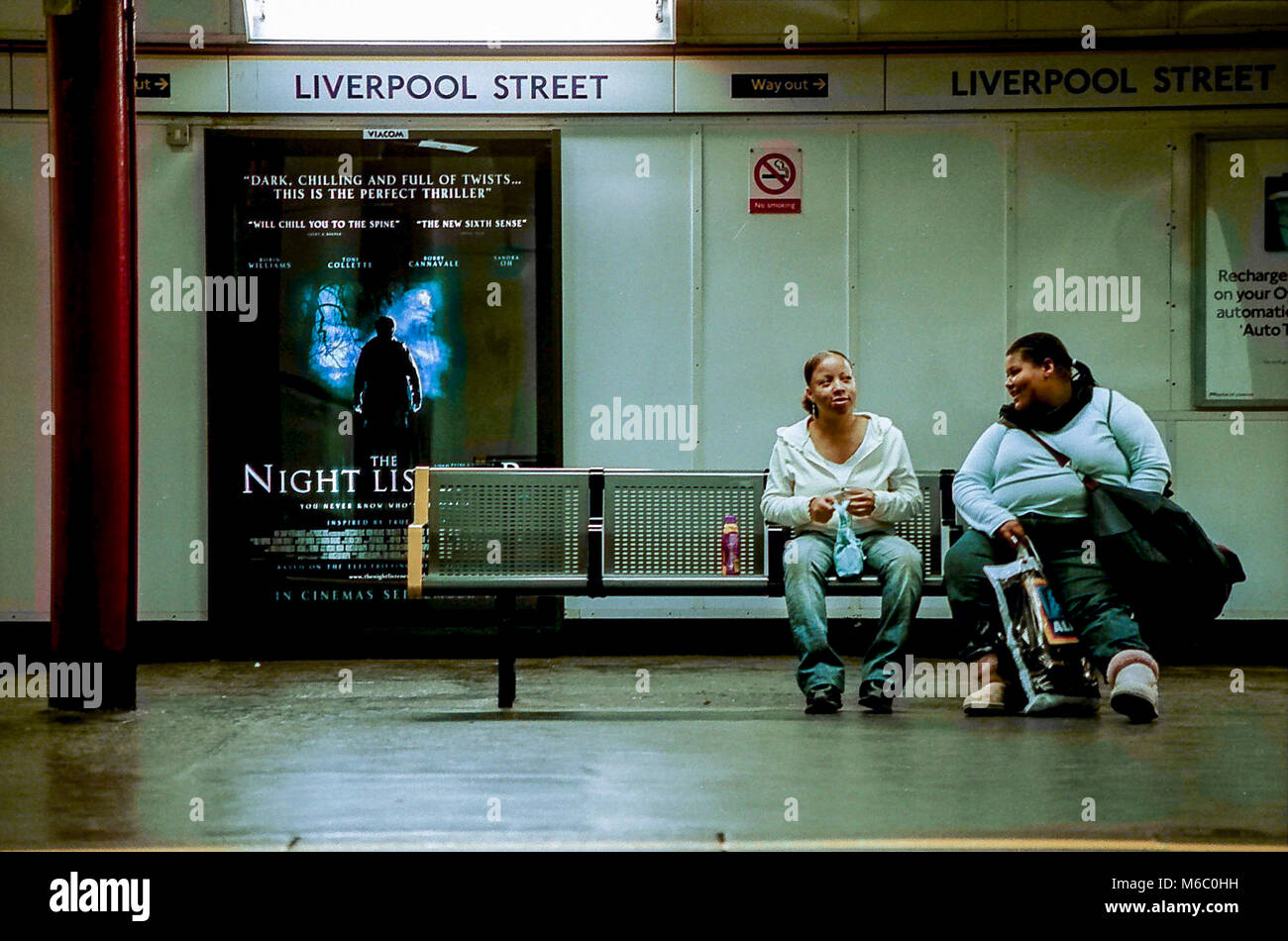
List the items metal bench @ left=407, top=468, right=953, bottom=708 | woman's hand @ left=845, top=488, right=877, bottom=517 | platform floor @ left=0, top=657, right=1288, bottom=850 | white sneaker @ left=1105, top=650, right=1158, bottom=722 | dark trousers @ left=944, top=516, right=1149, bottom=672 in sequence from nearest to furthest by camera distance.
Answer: platform floor @ left=0, top=657, right=1288, bottom=850, white sneaker @ left=1105, top=650, right=1158, bottom=722, dark trousers @ left=944, top=516, right=1149, bottom=672, woman's hand @ left=845, top=488, right=877, bottom=517, metal bench @ left=407, top=468, right=953, bottom=708

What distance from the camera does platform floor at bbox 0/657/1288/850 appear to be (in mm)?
3633

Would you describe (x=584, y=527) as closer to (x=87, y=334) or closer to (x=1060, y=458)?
(x=1060, y=458)

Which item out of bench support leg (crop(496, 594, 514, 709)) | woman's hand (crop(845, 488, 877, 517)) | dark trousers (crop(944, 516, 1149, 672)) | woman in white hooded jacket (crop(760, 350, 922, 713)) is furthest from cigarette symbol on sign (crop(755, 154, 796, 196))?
bench support leg (crop(496, 594, 514, 709))

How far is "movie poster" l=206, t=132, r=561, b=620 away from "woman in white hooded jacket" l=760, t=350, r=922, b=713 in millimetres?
1939

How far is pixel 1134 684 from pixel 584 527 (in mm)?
2459

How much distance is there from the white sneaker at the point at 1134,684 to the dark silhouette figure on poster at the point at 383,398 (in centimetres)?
393

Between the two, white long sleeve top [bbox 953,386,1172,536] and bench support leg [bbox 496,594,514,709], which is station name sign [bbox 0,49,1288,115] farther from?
bench support leg [bbox 496,594,514,709]

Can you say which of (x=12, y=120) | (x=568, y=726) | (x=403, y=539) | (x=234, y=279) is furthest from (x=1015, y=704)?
(x=12, y=120)

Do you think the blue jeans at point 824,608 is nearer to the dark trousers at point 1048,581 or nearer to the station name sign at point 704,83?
the dark trousers at point 1048,581

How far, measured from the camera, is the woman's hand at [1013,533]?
5387 mm

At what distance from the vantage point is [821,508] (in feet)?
18.4

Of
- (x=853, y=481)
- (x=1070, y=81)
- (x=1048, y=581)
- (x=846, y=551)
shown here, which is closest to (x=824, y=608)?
(x=846, y=551)

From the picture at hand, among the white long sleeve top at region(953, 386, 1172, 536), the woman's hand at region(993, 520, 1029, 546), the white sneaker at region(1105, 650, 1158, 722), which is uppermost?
the white long sleeve top at region(953, 386, 1172, 536)
